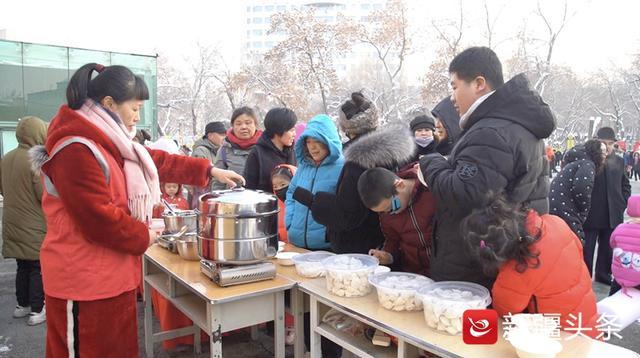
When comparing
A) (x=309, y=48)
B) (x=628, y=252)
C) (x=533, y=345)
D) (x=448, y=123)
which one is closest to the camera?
(x=533, y=345)

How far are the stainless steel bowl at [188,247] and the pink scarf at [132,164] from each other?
574 mm

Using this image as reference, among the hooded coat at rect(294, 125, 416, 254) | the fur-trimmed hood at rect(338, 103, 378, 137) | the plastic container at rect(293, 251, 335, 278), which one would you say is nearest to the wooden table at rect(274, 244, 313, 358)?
the plastic container at rect(293, 251, 335, 278)

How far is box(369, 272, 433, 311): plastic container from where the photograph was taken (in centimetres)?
173

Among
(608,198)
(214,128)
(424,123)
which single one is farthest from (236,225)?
(608,198)

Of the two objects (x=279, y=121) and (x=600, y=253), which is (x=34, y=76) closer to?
(x=279, y=121)

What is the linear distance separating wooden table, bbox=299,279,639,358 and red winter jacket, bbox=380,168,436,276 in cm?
34

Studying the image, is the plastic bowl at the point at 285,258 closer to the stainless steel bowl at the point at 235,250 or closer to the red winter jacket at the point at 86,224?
the stainless steel bowl at the point at 235,250

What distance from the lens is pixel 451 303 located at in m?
1.51

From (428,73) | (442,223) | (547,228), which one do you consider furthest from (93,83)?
(428,73)

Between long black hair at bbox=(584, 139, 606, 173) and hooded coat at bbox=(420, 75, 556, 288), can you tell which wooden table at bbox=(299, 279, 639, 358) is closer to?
hooded coat at bbox=(420, 75, 556, 288)

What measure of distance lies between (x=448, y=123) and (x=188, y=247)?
171 cm

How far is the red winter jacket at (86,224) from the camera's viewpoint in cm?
171

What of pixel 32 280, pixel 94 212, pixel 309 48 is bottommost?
pixel 32 280

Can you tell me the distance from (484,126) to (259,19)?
80.7m
